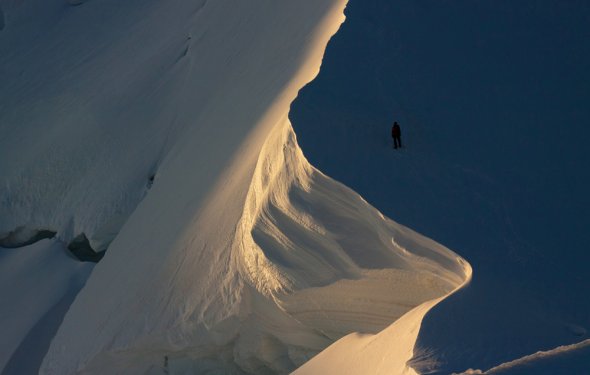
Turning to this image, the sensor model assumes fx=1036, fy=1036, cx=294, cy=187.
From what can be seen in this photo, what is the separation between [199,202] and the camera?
7473 mm

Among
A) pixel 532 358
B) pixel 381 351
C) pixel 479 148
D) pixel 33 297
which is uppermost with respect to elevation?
pixel 479 148

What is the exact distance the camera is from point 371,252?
617 centimetres

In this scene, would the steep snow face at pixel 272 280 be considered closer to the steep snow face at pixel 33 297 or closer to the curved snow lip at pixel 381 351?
the curved snow lip at pixel 381 351

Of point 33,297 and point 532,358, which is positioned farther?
point 33,297

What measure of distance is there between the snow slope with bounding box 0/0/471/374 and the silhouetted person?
0.50 metres

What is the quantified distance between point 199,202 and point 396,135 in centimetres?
173

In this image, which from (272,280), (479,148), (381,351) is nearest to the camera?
(381,351)

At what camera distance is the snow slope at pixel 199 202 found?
6344mm

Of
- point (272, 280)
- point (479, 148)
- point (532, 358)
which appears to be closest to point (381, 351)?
point (532, 358)

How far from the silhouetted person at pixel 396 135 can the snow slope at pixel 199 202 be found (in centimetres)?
50

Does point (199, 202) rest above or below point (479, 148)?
Result: below

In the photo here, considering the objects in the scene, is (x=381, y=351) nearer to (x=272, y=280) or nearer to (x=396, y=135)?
(x=272, y=280)

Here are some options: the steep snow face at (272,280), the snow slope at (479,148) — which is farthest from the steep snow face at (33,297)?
the snow slope at (479,148)

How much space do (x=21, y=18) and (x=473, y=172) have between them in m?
7.86
